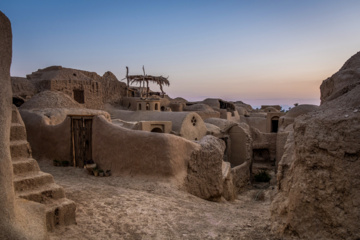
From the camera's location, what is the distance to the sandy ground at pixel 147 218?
4.37 metres

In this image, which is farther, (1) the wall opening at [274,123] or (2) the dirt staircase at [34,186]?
(1) the wall opening at [274,123]

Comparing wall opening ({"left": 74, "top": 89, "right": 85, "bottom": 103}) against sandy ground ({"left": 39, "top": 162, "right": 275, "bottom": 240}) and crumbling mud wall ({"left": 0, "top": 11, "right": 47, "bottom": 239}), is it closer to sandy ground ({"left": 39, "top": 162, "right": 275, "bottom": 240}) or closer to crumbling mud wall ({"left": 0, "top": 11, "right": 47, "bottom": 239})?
sandy ground ({"left": 39, "top": 162, "right": 275, "bottom": 240})

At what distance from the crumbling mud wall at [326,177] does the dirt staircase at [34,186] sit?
3.18 meters

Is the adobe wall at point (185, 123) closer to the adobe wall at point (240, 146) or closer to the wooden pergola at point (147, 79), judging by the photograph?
the adobe wall at point (240, 146)

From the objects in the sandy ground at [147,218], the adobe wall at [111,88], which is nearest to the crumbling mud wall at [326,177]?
the sandy ground at [147,218]

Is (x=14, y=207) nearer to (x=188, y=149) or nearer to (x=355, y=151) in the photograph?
(x=355, y=151)

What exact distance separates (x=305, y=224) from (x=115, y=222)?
3.10 meters

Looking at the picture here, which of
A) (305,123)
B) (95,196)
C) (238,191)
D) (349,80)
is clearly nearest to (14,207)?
(95,196)

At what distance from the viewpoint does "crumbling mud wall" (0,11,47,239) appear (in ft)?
10.1

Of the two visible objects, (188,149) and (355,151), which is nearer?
(355,151)

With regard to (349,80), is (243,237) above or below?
below

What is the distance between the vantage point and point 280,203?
3.99 meters

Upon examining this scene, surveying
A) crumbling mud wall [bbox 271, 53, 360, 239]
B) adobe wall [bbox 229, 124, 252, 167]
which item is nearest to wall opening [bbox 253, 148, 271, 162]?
adobe wall [bbox 229, 124, 252, 167]

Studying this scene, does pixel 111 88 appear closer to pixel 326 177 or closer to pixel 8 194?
pixel 8 194
